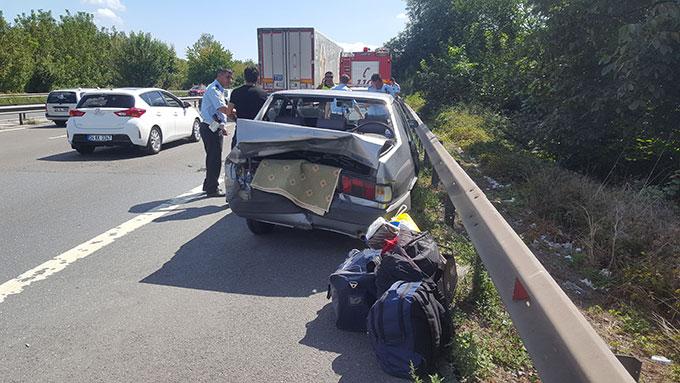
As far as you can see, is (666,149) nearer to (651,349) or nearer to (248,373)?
(651,349)

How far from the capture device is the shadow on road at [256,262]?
4.50 m

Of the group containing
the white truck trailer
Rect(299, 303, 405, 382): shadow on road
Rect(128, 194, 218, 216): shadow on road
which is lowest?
Rect(128, 194, 218, 216): shadow on road

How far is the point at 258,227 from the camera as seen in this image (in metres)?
5.89

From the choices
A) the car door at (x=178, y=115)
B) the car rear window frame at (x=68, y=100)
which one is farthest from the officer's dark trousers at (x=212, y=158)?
the car rear window frame at (x=68, y=100)

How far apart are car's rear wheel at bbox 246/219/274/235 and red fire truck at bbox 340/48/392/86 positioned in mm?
22514

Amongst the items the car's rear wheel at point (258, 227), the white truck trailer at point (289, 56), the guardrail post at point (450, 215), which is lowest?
the car's rear wheel at point (258, 227)

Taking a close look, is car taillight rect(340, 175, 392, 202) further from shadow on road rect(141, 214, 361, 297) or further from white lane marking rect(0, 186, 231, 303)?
white lane marking rect(0, 186, 231, 303)

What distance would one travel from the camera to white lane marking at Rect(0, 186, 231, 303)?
4.42m

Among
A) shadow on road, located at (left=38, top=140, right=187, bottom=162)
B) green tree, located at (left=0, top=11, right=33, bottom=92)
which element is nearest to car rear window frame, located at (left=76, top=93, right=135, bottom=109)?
shadow on road, located at (left=38, top=140, right=187, bottom=162)

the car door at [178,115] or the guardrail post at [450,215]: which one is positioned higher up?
the car door at [178,115]

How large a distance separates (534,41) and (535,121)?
2.04m

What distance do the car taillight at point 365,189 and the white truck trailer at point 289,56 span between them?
14.6 meters

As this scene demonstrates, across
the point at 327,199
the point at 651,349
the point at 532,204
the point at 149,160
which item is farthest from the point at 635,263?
the point at 149,160

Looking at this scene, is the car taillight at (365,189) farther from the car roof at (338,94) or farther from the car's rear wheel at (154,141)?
the car's rear wheel at (154,141)
